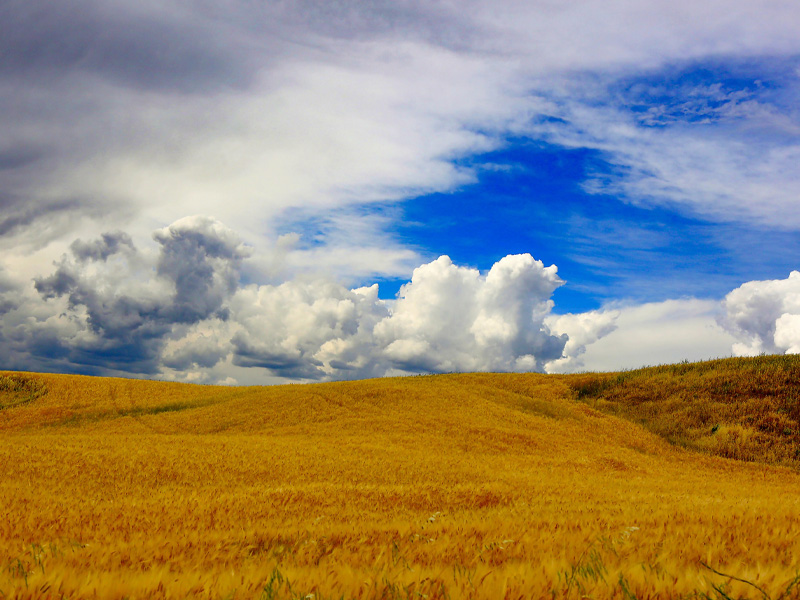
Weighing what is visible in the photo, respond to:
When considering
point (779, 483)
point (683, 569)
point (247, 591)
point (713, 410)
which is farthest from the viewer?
point (713, 410)

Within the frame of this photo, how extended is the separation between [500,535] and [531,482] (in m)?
9.82

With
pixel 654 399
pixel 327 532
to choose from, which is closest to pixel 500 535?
pixel 327 532

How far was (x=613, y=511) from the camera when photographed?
872 centimetres

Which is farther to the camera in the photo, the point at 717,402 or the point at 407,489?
the point at 717,402

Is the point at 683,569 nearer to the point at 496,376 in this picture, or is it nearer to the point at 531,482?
the point at 531,482

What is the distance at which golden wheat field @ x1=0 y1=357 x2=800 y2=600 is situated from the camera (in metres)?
3.06

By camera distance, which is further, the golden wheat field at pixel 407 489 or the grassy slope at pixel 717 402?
the grassy slope at pixel 717 402

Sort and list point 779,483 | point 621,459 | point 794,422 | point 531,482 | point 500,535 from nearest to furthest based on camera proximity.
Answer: point 500,535
point 531,482
point 779,483
point 621,459
point 794,422

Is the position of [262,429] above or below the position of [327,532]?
below

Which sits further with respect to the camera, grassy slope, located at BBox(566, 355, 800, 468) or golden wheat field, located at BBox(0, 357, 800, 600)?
grassy slope, located at BBox(566, 355, 800, 468)

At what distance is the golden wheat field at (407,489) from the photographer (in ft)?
10.1

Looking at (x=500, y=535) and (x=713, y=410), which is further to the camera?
(x=713, y=410)

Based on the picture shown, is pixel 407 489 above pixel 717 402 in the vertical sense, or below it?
below

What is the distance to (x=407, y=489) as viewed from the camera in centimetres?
1239
